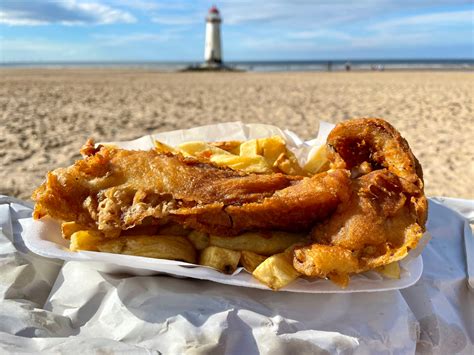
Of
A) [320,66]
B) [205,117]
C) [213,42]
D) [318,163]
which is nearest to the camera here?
[318,163]

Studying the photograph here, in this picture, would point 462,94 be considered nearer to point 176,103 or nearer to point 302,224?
point 176,103

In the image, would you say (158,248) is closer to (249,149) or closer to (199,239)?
(199,239)

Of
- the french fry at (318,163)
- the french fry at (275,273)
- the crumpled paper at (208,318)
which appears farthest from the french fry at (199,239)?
the french fry at (318,163)

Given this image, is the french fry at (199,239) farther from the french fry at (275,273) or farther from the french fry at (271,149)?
the french fry at (271,149)

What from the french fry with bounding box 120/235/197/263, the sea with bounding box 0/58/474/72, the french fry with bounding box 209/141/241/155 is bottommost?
the french fry with bounding box 120/235/197/263

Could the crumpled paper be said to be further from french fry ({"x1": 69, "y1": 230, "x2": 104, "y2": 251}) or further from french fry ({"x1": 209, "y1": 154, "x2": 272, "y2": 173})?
french fry ({"x1": 209, "y1": 154, "x2": 272, "y2": 173})

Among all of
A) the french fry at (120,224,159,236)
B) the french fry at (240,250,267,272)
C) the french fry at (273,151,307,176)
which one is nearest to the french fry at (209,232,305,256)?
the french fry at (240,250,267,272)

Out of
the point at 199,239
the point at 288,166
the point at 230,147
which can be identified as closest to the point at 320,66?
the point at 230,147
